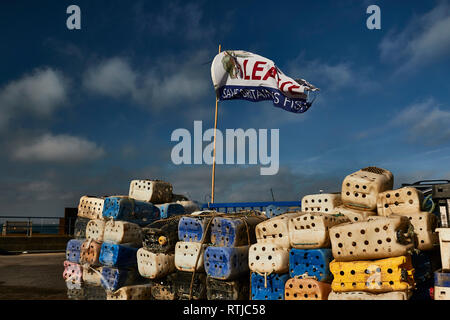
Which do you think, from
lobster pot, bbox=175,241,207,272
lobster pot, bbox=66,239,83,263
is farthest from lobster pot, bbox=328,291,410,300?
lobster pot, bbox=66,239,83,263

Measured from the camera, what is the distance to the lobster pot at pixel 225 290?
5867mm

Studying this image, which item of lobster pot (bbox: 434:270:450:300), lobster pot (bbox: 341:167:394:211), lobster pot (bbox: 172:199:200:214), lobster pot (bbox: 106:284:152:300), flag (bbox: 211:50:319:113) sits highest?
flag (bbox: 211:50:319:113)

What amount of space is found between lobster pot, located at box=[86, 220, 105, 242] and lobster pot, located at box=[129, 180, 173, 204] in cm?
106

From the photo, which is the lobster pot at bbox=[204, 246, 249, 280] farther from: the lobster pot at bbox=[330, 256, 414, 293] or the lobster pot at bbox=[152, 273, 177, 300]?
the lobster pot at bbox=[330, 256, 414, 293]

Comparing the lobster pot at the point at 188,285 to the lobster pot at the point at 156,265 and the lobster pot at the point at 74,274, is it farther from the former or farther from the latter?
the lobster pot at the point at 74,274

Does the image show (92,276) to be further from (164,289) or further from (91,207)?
(164,289)

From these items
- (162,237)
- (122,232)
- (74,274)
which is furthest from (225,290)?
(74,274)

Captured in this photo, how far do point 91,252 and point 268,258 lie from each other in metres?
3.85

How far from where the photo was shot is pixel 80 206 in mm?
8516

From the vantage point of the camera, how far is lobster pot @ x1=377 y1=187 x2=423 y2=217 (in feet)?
17.8

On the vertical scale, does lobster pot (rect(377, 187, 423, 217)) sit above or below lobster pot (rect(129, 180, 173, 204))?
below

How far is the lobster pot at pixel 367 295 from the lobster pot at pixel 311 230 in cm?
70
